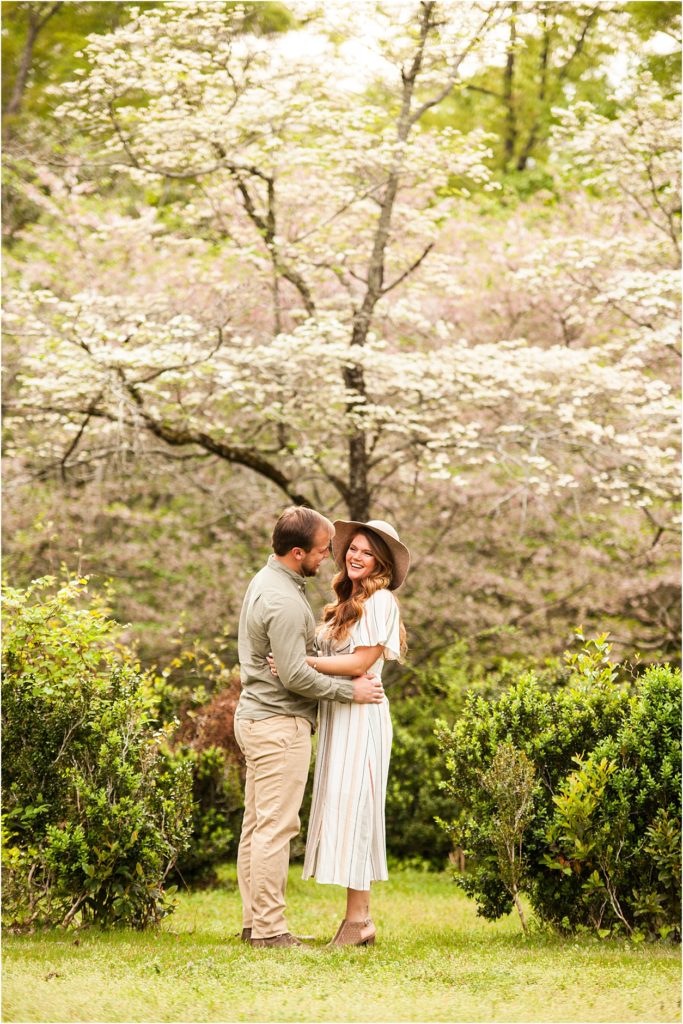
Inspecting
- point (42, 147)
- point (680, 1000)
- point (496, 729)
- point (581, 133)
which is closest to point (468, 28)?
point (581, 133)

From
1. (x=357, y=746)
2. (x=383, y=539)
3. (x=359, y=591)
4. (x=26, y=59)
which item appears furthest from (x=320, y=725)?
(x=26, y=59)

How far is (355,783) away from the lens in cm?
459

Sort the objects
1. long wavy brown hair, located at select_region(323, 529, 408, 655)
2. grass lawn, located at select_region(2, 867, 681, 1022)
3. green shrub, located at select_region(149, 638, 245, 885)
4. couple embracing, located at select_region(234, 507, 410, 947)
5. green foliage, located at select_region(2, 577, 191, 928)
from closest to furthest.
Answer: grass lawn, located at select_region(2, 867, 681, 1022)
couple embracing, located at select_region(234, 507, 410, 947)
long wavy brown hair, located at select_region(323, 529, 408, 655)
green foliage, located at select_region(2, 577, 191, 928)
green shrub, located at select_region(149, 638, 245, 885)

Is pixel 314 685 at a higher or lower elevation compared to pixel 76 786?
higher

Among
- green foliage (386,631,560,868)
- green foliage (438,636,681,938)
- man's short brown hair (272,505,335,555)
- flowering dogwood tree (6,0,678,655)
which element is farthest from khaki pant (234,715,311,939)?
flowering dogwood tree (6,0,678,655)

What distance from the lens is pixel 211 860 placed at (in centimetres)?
721

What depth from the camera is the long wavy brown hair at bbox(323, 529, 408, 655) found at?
463 cm

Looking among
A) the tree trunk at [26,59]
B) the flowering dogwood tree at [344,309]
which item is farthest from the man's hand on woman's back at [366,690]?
the tree trunk at [26,59]

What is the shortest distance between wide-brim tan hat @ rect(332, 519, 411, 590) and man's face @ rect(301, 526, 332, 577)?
3.8 inches

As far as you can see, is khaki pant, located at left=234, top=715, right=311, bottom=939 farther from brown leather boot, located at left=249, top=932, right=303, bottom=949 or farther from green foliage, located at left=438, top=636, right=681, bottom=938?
green foliage, located at left=438, top=636, right=681, bottom=938

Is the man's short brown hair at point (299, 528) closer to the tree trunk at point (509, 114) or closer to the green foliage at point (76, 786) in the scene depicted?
the green foliage at point (76, 786)

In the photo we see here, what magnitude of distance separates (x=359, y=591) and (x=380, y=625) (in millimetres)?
199

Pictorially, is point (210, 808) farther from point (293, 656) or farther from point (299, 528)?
point (299, 528)

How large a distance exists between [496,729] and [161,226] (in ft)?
27.1
